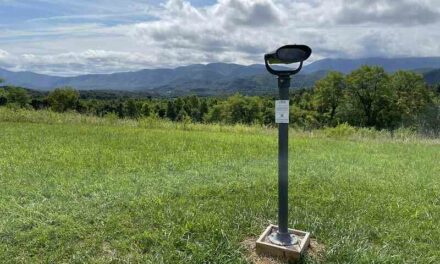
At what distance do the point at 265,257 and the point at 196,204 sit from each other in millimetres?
1135

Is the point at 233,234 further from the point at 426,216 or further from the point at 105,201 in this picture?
the point at 426,216

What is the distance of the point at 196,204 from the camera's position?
356 cm

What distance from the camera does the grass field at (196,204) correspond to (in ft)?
8.71

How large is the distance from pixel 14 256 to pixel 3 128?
7.76 m

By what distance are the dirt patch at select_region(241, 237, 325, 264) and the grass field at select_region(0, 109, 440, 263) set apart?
0.11 ft

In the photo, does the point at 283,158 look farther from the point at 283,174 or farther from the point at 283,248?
the point at 283,248

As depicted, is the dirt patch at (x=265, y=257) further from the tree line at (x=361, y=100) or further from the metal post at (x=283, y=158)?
the tree line at (x=361, y=100)

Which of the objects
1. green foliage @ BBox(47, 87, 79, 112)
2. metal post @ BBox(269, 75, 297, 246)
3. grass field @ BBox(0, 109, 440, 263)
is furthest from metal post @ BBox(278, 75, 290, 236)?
green foliage @ BBox(47, 87, 79, 112)

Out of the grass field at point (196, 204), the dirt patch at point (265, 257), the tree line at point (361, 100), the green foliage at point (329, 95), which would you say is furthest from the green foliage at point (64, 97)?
the dirt patch at point (265, 257)

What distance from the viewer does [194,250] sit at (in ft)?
8.55

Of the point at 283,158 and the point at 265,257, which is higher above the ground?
the point at 283,158

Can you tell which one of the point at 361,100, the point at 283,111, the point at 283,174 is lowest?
the point at 361,100

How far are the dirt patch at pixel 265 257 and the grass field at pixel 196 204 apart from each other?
0.03 metres

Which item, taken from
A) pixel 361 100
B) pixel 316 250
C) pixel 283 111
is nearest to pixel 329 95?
pixel 361 100
